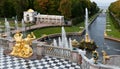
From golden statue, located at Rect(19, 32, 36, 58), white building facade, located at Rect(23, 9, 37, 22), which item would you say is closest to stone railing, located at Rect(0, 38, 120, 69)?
golden statue, located at Rect(19, 32, 36, 58)

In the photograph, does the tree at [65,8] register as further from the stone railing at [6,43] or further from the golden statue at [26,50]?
the golden statue at [26,50]

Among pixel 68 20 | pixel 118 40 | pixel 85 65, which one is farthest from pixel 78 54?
pixel 68 20

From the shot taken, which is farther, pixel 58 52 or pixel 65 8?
pixel 65 8

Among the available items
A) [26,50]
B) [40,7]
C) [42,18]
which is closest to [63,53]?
[26,50]

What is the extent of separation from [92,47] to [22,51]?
1120 cm

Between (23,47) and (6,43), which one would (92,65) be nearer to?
(23,47)

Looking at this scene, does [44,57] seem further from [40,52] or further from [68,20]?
[68,20]

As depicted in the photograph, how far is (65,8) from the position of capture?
4559cm

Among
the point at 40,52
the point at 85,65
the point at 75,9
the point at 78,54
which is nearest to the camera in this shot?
the point at 85,65

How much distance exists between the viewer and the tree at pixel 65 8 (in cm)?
4556

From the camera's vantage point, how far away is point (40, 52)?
15406 millimetres

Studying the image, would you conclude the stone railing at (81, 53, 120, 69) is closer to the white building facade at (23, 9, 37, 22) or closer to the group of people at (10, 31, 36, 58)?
the group of people at (10, 31, 36, 58)

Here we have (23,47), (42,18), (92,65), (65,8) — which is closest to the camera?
(92,65)

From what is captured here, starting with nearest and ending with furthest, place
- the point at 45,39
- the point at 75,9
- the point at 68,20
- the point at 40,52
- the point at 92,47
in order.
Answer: the point at 40,52, the point at 92,47, the point at 45,39, the point at 68,20, the point at 75,9
